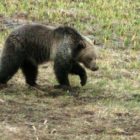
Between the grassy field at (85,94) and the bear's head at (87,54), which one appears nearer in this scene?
the grassy field at (85,94)

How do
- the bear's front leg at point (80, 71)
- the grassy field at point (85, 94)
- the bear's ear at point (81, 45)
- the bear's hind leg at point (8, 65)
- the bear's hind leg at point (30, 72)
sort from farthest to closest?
the bear's front leg at point (80, 71)
the bear's hind leg at point (30, 72)
the bear's ear at point (81, 45)
the bear's hind leg at point (8, 65)
the grassy field at point (85, 94)

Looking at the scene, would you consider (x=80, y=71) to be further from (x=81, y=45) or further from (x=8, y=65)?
(x=8, y=65)

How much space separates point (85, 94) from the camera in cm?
903

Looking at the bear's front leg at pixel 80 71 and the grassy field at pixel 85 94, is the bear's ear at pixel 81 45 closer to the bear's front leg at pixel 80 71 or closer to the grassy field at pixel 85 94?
the bear's front leg at pixel 80 71

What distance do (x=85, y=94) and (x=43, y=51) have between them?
0.90 meters

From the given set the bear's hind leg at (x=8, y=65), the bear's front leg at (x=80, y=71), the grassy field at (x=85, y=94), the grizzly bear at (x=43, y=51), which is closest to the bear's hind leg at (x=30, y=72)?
the grizzly bear at (x=43, y=51)

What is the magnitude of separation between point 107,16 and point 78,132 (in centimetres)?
835

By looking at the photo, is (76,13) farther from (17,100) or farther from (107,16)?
(17,100)

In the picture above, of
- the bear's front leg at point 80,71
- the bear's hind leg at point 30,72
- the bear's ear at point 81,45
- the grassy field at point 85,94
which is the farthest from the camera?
the bear's front leg at point 80,71

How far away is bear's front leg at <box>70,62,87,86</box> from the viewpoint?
943 cm

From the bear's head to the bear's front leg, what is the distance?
91 mm

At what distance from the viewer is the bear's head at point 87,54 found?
9250mm

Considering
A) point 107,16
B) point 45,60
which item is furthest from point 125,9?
point 45,60

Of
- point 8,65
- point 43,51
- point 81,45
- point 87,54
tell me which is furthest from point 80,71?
point 8,65
